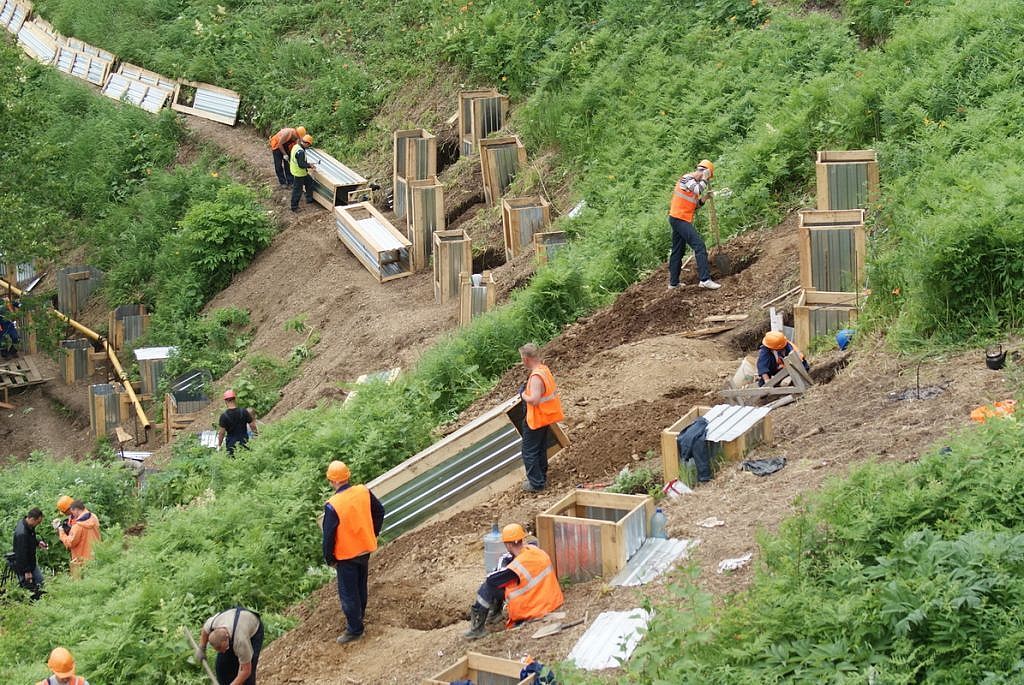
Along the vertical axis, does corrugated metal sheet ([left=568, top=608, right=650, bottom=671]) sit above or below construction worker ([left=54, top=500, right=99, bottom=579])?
above

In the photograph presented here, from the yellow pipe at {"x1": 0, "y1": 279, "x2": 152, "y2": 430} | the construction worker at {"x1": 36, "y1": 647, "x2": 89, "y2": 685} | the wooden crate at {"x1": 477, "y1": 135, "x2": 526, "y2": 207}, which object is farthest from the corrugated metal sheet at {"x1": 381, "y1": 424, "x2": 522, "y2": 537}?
the yellow pipe at {"x1": 0, "y1": 279, "x2": 152, "y2": 430}

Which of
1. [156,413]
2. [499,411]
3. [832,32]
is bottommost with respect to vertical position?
[156,413]

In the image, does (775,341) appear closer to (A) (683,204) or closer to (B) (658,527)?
(B) (658,527)

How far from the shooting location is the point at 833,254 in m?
13.7

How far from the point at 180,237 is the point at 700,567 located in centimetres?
1743

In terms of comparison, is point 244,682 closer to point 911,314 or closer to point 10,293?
point 911,314

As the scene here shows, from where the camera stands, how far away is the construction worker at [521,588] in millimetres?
9773

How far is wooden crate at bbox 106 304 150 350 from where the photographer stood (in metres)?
25.0

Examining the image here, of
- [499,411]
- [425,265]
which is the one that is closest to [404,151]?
[425,265]

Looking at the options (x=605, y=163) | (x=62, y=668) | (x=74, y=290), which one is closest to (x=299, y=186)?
(x=74, y=290)

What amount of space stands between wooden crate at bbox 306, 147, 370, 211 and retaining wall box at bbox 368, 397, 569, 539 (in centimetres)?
1157

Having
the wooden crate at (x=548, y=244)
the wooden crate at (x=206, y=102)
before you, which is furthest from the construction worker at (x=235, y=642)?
the wooden crate at (x=206, y=102)

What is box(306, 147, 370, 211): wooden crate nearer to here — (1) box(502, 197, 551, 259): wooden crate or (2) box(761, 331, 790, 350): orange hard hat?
(1) box(502, 197, 551, 259): wooden crate

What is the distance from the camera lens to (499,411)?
12.8 metres
